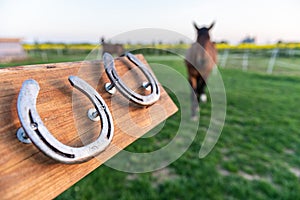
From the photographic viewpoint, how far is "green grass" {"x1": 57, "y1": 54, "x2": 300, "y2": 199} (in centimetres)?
199

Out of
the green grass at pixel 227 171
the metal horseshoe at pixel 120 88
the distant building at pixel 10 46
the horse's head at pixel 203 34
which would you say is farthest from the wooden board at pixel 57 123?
the distant building at pixel 10 46

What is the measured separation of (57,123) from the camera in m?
0.50

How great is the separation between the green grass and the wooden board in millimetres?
489

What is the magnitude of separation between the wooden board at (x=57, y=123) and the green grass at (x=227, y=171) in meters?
0.49

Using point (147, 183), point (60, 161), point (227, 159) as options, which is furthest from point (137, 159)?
point (60, 161)

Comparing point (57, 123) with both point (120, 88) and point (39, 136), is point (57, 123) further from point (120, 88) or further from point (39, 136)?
point (120, 88)

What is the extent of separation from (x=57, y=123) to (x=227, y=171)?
7.48 feet

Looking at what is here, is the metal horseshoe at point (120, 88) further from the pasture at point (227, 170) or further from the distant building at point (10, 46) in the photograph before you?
the distant building at point (10, 46)

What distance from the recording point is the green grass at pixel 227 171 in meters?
1.99

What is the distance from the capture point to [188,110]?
14.4ft

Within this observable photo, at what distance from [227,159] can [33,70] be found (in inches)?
101

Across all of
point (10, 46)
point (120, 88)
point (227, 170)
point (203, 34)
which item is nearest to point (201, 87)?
point (203, 34)

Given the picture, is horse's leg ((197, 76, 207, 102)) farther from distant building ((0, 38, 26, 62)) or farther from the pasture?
distant building ((0, 38, 26, 62))

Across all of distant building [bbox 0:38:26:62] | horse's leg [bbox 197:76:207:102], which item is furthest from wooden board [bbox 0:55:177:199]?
distant building [bbox 0:38:26:62]
